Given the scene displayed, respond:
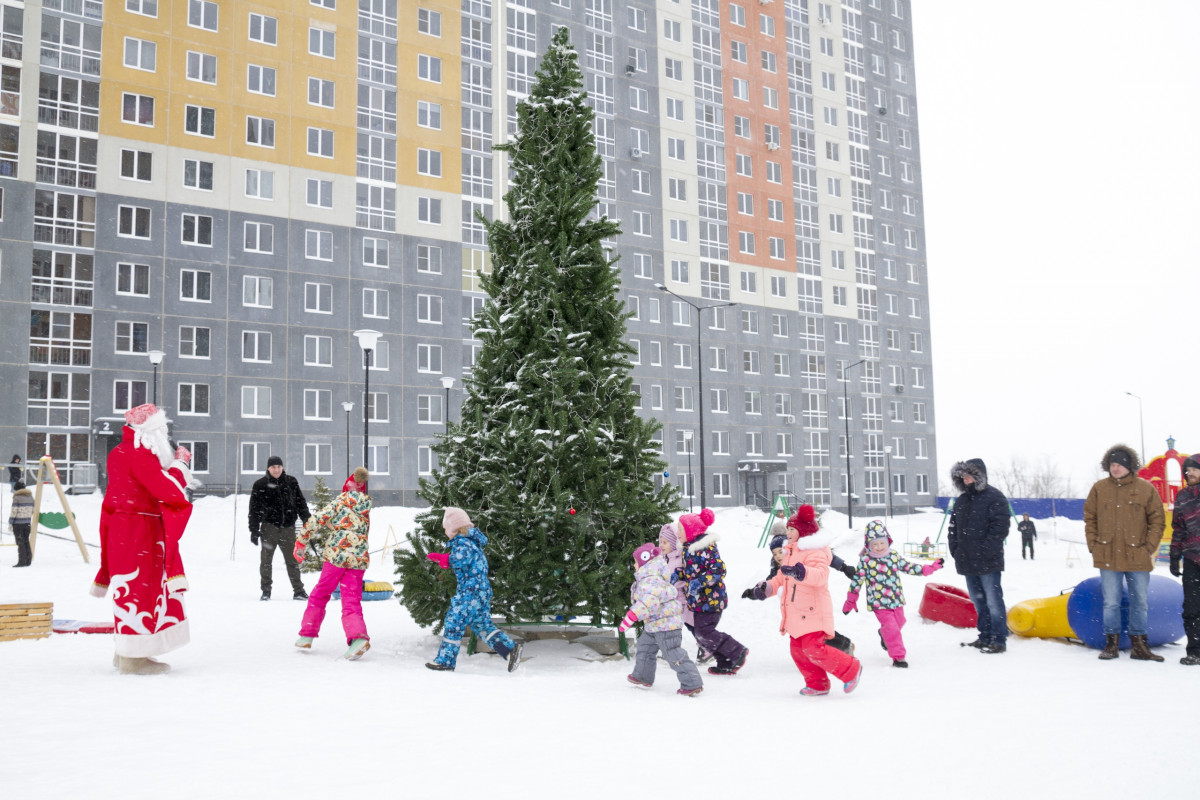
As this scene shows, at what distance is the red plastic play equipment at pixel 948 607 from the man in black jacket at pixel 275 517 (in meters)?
8.73

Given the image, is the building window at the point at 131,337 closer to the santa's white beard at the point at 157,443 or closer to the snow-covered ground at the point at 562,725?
the snow-covered ground at the point at 562,725

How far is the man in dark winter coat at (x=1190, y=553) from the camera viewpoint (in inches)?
352

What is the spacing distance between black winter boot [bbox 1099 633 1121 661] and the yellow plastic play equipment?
32.4 inches

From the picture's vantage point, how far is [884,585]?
9.84 m

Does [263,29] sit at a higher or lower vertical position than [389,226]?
higher

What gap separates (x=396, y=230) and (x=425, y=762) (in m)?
41.2

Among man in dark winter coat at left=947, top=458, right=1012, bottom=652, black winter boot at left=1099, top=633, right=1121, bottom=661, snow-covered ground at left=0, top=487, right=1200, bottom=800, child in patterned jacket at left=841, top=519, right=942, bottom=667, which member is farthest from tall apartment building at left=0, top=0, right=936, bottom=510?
snow-covered ground at left=0, top=487, right=1200, bottom=800

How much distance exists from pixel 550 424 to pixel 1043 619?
607 cm

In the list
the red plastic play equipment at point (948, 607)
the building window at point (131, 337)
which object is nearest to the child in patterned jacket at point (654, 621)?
Result: the red plastic play equipment at point (948, 607)

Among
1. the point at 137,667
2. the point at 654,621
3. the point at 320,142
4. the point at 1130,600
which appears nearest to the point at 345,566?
the point at 137,667

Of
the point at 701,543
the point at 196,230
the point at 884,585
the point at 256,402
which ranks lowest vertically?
the point at 884,585

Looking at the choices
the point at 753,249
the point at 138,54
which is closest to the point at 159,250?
the point at 138,54

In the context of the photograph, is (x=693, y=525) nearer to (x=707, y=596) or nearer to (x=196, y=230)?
(x=707, y=596)

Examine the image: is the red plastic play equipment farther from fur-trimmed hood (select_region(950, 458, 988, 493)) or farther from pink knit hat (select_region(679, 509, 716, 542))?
pink knit hat (select_region(679, 509, 716, 542))
